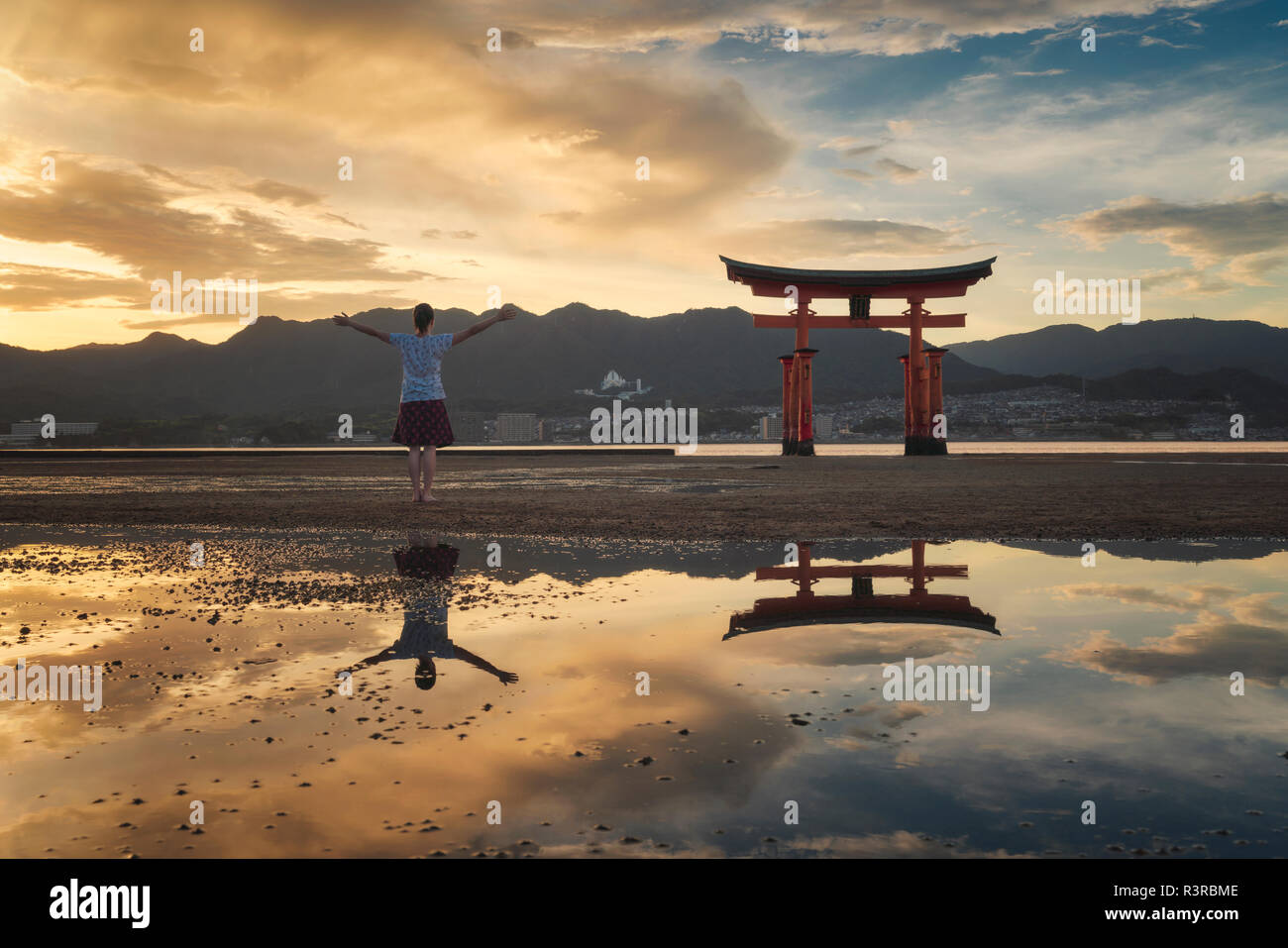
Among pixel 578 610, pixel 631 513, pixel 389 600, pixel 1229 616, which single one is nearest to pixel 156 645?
pixel 389 600

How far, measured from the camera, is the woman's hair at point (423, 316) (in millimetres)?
9648

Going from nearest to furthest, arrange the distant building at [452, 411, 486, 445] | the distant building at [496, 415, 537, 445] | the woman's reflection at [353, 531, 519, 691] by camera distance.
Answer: the woman's reflection at [353, 531, 519, 691]
the distant building at [452, 411, 486, 445]
the distant building at [496, 415, 537, 445]

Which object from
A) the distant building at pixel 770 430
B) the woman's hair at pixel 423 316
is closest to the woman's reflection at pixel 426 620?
the woman's hair at pixel 423 316

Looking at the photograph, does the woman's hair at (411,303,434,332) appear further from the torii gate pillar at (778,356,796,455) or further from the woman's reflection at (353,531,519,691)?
the torii gate pillar at (778,356,796,455)

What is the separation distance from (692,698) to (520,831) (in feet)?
3.85

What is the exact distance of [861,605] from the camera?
4.78m

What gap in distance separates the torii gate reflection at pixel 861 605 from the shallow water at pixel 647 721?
4 cm

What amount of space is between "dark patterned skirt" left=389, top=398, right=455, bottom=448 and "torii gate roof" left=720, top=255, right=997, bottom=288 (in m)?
22.9

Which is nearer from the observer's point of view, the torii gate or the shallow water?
the shallow water

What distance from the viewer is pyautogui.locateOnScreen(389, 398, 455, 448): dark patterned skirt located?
9.82m

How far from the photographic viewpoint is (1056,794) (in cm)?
211

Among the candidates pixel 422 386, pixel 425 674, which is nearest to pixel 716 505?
pixel 422 386

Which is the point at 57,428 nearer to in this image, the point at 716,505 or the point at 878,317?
the point at 878,317

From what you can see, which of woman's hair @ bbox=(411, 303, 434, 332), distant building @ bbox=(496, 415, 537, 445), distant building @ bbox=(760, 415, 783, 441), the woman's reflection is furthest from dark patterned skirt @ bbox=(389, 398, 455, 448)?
distant building @ bbox=(496, 415, 537, 445)
